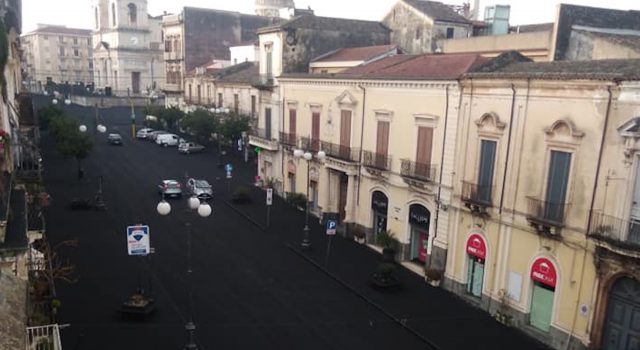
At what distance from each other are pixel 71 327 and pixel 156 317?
112 inches

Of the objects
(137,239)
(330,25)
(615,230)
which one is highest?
(330,25)

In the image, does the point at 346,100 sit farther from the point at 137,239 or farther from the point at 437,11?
the point at 137,239

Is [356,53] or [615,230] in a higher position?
[356,53]

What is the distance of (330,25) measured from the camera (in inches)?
1592

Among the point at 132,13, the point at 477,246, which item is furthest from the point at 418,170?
the point at 132,13

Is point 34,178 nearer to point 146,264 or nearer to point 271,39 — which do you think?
point 146,264

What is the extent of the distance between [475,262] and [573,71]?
28.2 feet

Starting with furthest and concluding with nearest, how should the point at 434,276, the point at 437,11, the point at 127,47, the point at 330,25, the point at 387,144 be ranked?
the point at 127,47 → the point at 330,25 → the point at 437,11 → the point at 387,144 → the point at 434,276


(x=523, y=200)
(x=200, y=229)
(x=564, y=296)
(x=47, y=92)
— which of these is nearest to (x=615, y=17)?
(x=523, y=200)

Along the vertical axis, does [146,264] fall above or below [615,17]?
below

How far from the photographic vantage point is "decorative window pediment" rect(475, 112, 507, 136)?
2059 cm

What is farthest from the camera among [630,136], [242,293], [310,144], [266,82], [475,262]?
[266,82]

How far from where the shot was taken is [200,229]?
30.8 m

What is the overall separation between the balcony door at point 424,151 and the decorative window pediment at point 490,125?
3167mm
